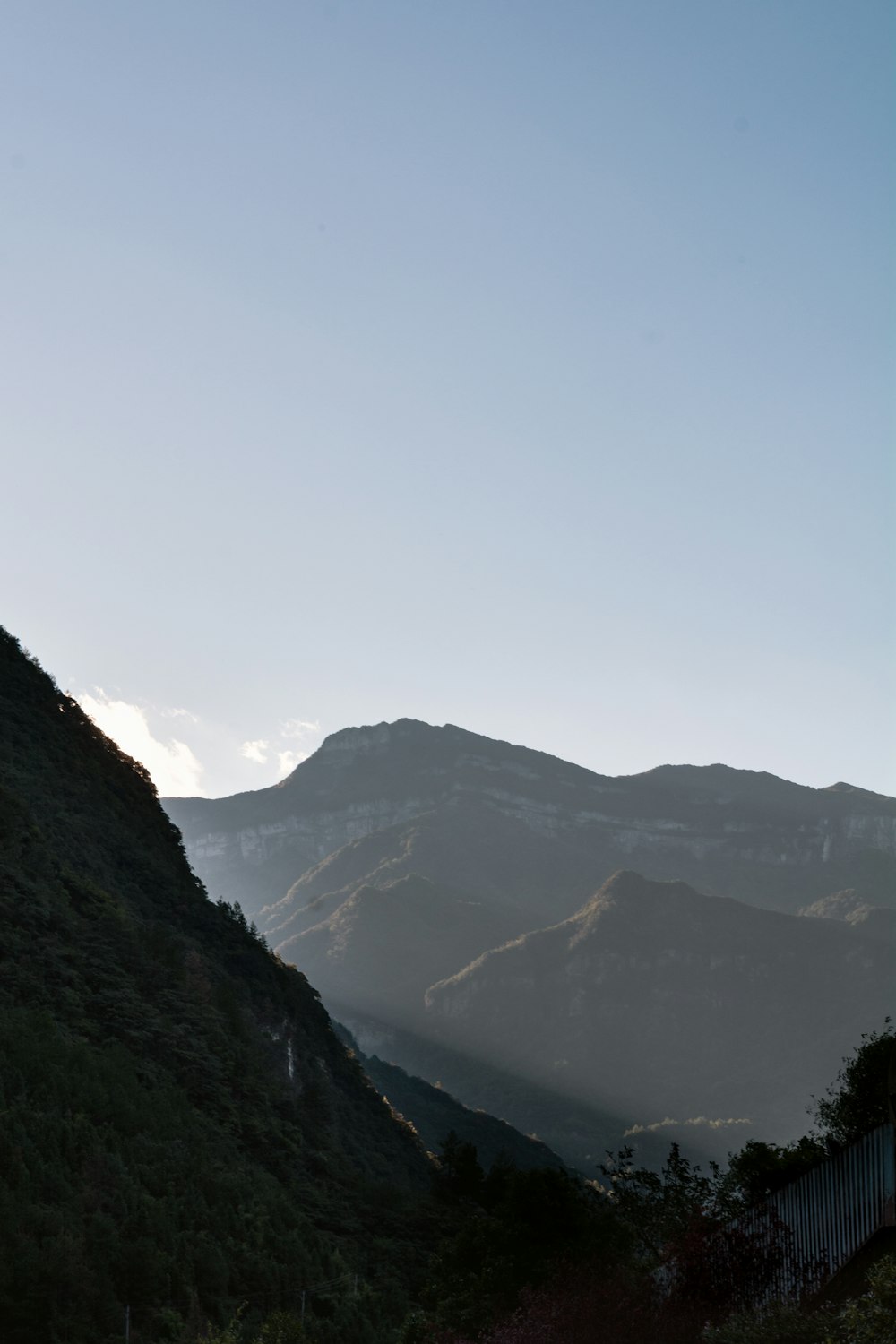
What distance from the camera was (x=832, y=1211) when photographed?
33.2 m

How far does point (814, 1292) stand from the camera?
107 ft

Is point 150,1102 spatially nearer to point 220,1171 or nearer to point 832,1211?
point 220,1171

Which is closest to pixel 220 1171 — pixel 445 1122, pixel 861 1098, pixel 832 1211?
pixel 832 1211

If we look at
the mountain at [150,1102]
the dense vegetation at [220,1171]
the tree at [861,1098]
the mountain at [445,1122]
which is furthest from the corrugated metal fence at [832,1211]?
the mountain at [445,1122]

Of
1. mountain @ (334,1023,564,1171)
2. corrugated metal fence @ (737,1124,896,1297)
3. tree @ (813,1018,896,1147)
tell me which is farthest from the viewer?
mountain @ (334,1023,564,1171)

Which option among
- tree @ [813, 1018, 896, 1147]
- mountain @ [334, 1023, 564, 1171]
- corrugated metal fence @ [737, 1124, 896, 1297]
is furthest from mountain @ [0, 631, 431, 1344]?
mountain @ [334, 1023, 564, 1171]

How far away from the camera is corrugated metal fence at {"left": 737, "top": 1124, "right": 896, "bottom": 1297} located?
103 ft

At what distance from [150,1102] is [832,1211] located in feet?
79.9

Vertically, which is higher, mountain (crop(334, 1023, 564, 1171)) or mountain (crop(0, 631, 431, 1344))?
mountain (crop(0, 631, 431, 1344))

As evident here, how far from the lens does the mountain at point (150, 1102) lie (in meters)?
37.2

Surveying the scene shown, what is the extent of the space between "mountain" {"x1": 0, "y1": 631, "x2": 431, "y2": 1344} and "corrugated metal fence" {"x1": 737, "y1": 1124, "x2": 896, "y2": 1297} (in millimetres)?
14010

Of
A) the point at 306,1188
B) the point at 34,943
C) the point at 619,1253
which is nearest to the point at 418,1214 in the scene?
the point at 306,1188

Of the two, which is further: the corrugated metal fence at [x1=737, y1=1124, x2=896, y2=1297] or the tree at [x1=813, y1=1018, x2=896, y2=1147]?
the tree at [x1=813, y1=1018, x2=896, y2=1147]

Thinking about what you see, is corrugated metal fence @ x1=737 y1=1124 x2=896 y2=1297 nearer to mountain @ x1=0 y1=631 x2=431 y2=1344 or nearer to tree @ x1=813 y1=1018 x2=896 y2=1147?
mountain @ x1=0 y1=631 x2=431 y2=1344
